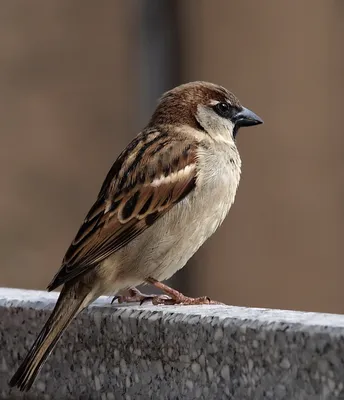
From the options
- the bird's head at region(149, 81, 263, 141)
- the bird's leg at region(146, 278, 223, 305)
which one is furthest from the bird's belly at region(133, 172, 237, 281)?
the bird's head at region(149, 81, 263, 141)

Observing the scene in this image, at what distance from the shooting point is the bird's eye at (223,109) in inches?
157

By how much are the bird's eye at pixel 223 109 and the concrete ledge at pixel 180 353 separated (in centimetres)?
122

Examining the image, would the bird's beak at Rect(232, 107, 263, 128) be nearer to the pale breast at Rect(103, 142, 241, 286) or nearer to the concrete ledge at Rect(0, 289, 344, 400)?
the pale breast at Rect(103, 142, 241, 286)

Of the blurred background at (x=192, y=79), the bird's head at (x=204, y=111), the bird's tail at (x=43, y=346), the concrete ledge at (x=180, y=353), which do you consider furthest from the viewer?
the blurred background at (x=192, y=79)

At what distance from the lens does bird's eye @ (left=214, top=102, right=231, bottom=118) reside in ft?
13.1

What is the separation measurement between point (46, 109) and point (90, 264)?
583 centimetres

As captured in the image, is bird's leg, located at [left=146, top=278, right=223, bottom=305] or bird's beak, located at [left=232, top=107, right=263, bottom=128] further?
bird's beak, located at [left=232, top=107, right=263, bottom=128]

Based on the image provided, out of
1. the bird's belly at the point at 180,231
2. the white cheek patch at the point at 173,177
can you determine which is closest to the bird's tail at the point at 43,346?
the bird's belly at the point at 180,231

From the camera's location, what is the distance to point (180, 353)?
2463 millimetres

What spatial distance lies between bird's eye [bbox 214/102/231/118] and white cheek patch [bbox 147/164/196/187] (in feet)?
1.61

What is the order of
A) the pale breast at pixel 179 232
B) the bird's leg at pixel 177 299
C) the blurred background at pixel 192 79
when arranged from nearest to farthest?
the bird's leg at pixel 177 299 → the pale breast at pixel 179 232 → the blurred background at pixel 192 79

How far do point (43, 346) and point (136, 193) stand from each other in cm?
87

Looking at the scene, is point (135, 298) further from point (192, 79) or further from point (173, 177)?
point (192, 79)

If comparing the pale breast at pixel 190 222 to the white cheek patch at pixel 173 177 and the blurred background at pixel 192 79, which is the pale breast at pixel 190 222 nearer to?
the white cheek patch at pixel 173 177
